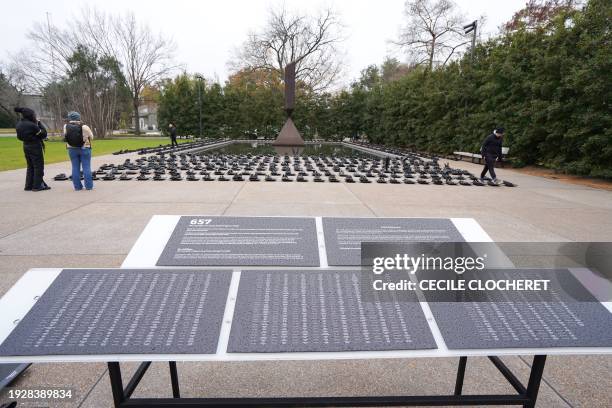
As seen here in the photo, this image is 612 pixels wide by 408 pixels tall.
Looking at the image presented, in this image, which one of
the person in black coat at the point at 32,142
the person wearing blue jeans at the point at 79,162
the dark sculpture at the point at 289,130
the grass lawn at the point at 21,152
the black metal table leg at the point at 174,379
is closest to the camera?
the black metal table leg at the point at 174,379

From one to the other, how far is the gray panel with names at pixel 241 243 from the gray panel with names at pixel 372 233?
0.11 meters

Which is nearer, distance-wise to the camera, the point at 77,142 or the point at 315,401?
the point at 315,401

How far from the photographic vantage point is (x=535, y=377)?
154cm

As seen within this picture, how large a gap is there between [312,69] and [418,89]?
19.9 meters

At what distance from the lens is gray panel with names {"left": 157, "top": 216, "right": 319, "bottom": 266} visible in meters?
1.87

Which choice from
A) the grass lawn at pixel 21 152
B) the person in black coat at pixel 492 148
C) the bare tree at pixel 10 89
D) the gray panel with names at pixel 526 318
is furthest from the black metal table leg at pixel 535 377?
the bare tree at pixel 10 89

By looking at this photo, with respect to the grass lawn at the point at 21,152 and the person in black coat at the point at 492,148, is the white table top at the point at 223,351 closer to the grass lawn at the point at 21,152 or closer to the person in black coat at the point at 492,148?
the person in black coat at the point at 492,148

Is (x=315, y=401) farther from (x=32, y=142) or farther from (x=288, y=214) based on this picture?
(x=32, y=142)

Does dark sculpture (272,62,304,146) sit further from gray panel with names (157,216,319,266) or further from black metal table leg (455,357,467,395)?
black metal table leg (455,357,467,395)

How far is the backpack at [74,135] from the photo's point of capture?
6984 millimetres

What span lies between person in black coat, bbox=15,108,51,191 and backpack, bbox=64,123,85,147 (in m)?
0.52

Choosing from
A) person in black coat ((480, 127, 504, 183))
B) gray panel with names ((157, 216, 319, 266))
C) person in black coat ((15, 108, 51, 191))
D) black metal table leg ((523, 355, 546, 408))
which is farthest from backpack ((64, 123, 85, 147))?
person in black coat ((480, 127, 504, 183))

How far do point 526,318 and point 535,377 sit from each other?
26 centimetres

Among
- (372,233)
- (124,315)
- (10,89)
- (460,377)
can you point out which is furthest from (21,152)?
(10,89)
